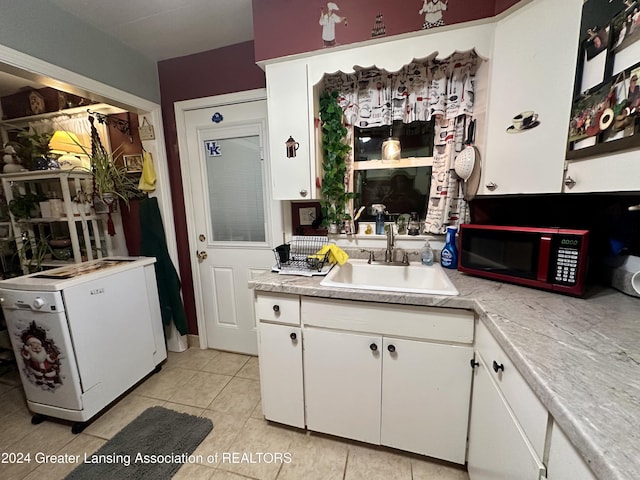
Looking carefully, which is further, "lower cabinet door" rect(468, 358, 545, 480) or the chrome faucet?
the chrome faucet

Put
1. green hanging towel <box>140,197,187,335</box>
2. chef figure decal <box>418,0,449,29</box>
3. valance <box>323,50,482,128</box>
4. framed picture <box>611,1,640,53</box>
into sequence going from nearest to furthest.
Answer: framed picture <box>611,1,640,53</box> < chef figure decal <box>418,0,449,29</box> < valance <box>323,50,482,128</box> < green hanging towel <box>140,197,187,335</box>

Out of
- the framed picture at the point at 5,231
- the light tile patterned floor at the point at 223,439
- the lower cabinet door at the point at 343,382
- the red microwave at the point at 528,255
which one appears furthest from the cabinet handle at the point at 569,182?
the framed picture at the point at 5,231

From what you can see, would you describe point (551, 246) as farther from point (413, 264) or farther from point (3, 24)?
point (3, 24)

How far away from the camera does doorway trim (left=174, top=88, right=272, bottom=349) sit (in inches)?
75.6

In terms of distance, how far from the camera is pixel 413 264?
1562 mm

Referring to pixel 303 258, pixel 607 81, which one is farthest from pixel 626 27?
pixel 303 258

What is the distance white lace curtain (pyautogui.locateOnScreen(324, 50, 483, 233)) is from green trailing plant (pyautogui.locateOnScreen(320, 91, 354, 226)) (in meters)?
0.08

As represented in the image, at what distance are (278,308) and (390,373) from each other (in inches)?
25.2

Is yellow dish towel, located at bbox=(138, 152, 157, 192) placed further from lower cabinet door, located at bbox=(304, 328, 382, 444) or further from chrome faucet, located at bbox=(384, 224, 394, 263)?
chrome faucet, located at bbox=(384, 224, 394, 263)

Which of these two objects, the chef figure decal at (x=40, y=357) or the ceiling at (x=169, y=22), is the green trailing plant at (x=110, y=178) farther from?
the chef figure decal at (x=40, y=357)

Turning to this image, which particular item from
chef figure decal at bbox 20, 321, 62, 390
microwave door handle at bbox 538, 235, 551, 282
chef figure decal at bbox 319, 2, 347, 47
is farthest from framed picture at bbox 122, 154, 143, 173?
microwave door handle at bbox 538, 235, 551, 282

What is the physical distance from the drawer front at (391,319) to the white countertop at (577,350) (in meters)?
0.06

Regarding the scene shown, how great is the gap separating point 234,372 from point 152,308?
32.6 inches

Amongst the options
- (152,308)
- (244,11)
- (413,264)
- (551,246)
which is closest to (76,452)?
(152,308)
